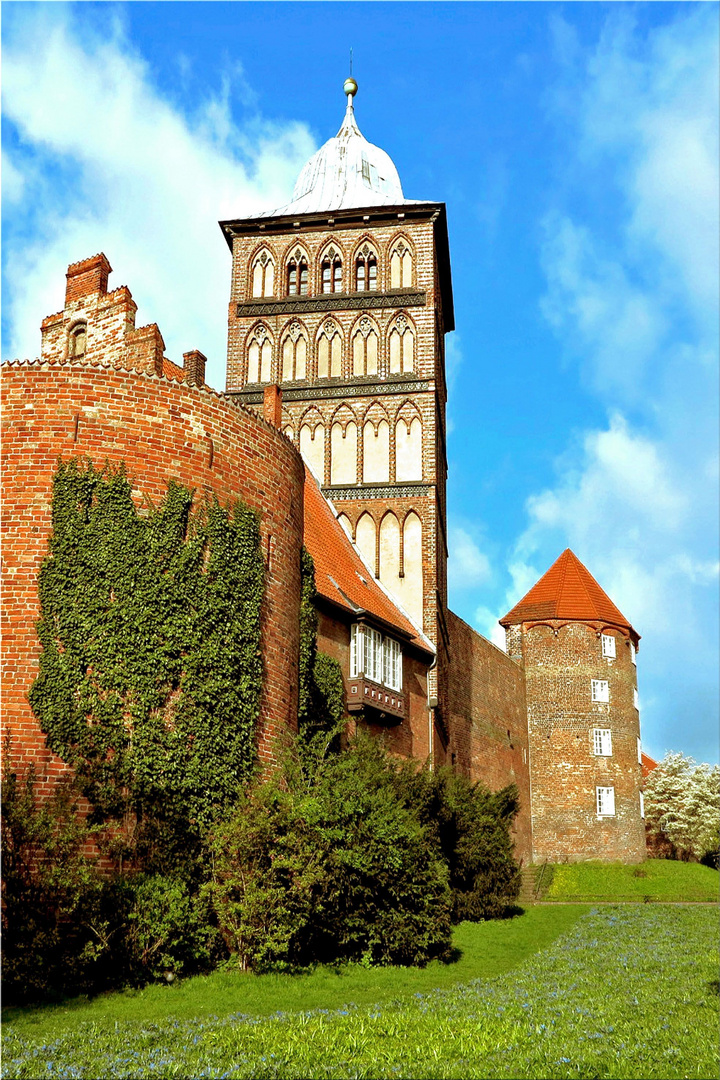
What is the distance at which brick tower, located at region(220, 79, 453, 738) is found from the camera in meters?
30.3

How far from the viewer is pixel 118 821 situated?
44.7 feet

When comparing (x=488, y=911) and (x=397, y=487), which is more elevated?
(x=397, y=487)

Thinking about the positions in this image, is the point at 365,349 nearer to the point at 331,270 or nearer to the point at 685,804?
the point at 331,270

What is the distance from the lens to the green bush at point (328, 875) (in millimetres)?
14047

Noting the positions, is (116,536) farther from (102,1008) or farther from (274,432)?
(102,1008)

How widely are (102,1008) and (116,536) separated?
5.92 metres

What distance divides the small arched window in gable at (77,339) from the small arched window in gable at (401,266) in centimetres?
1521

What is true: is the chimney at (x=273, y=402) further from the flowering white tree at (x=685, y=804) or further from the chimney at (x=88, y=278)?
the flowering white tree at (x=685, y=804)

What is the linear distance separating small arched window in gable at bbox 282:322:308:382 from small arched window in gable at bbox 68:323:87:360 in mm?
12846

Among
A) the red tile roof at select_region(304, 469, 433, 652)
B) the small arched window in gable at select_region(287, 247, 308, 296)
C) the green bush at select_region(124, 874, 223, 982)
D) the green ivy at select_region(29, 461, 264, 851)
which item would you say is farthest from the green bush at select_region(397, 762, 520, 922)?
the small arched window in gable at select_region(287, 247, 308, 296)

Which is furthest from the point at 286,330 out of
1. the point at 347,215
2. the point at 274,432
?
the point at 274,432

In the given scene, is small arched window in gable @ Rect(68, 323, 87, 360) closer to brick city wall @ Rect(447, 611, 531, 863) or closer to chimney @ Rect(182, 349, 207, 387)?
chimney @ Rect(182, 349, 207, 387)

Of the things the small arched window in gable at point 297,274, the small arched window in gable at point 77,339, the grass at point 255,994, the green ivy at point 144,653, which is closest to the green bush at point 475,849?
the grass at point 255,994

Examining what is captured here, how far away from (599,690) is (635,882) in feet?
27.0
